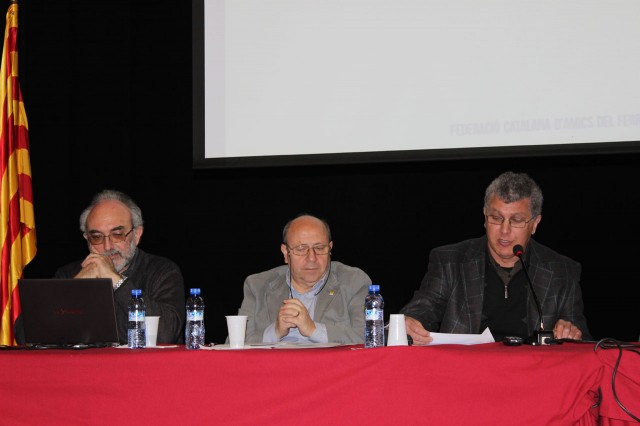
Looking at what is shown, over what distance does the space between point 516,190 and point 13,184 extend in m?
2.54

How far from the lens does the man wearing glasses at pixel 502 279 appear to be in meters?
2.89

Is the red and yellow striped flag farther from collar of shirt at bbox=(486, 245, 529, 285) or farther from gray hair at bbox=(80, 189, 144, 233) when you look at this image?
collar of shirt at bbox=(486, 245, 529, 285)

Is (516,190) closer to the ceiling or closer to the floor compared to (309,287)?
closer to the ceiling

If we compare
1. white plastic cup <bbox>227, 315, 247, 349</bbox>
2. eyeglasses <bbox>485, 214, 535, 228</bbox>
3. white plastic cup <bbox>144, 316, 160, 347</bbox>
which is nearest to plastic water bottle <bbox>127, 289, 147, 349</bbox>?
white plastic cup <bbox>144, 316, 160, 347</bbox>

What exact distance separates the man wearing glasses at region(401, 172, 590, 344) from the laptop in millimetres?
1132

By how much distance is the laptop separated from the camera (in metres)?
2.33

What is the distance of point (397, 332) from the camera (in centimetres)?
221

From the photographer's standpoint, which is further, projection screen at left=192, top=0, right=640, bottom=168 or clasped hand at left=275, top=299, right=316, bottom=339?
projection screen at left=192, top=0, right=640, bottom=168

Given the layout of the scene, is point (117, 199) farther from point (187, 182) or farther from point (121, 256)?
point (187, 182)

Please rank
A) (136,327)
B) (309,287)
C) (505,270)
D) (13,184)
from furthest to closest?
(13,184) < (309,287) < (505,270) < (136,327)

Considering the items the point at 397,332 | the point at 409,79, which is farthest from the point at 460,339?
the point at 409,79

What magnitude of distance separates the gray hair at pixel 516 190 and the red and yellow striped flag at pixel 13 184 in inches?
94.3

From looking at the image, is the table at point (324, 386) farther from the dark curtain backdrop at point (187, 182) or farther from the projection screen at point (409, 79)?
the dark curtain backdrop at point (187, 182)

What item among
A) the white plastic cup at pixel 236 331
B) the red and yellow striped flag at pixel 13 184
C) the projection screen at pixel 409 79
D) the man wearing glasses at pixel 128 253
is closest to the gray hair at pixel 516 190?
the projection screen at pixel 409 79
